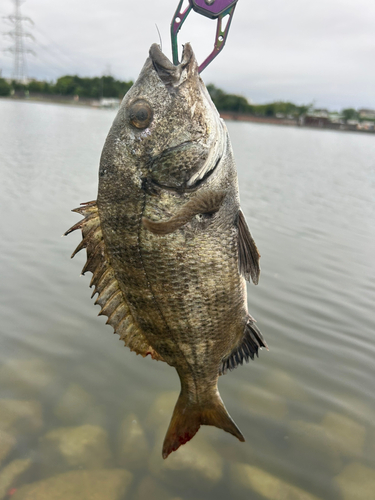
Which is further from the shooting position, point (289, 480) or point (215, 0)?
point (289, 480)

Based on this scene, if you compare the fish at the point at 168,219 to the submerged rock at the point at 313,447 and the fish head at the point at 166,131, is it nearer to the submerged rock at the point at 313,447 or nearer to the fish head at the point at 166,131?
the fish head at the point at 166,131

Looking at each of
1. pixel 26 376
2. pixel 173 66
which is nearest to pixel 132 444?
pixel 26 376

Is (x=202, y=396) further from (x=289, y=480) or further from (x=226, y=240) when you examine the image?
(x=289, y=480)

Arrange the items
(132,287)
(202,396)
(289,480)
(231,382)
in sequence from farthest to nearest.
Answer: (231,382) < (289,480) < (202,396) < (132,287)

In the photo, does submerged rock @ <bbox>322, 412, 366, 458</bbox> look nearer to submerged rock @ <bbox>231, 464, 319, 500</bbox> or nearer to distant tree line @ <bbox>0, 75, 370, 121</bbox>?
submerged rock @ <bbox>231, 464, 319, 500</bbox>

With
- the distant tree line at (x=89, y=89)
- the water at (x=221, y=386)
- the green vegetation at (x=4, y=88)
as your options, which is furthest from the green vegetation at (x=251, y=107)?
the water at (x=221, y=386)

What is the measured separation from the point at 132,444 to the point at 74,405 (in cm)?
77

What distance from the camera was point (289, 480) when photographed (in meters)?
3.17

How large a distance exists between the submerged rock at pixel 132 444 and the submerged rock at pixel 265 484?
2.69 ft

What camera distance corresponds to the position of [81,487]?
296 cm

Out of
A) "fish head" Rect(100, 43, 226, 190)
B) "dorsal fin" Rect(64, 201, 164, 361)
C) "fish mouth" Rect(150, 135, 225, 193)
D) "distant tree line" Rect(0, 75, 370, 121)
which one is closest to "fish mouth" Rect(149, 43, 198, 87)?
"fish head" Rect(100, 43, 226, 190)

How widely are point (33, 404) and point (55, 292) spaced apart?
2.21m

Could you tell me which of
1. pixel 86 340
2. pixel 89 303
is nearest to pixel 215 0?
pixel 86 340

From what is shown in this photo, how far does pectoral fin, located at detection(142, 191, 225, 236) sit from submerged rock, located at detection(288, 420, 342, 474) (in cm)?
268
